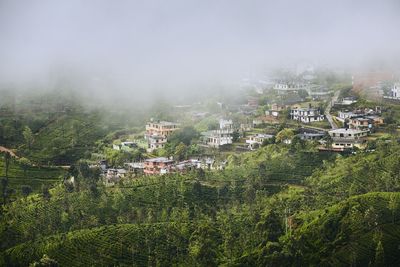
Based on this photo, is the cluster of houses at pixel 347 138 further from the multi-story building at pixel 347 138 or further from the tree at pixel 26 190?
the tree at pixel 26 190

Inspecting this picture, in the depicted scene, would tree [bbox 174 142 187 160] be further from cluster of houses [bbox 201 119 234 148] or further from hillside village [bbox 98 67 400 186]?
cluster of houses [bbox 201 119 234 148]

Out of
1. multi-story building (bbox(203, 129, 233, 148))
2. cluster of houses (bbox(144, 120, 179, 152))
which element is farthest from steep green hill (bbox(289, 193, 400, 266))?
cluster of houses (bbox(144, 120, 179, 152))

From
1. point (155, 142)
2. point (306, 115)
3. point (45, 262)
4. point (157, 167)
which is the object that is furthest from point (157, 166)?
point (306, 115)

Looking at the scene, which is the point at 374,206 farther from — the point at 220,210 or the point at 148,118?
the point at 148,118

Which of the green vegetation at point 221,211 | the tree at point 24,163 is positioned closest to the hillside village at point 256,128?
the green vegetation at point 221,211

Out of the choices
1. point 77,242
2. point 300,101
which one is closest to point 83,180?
point 77,242
